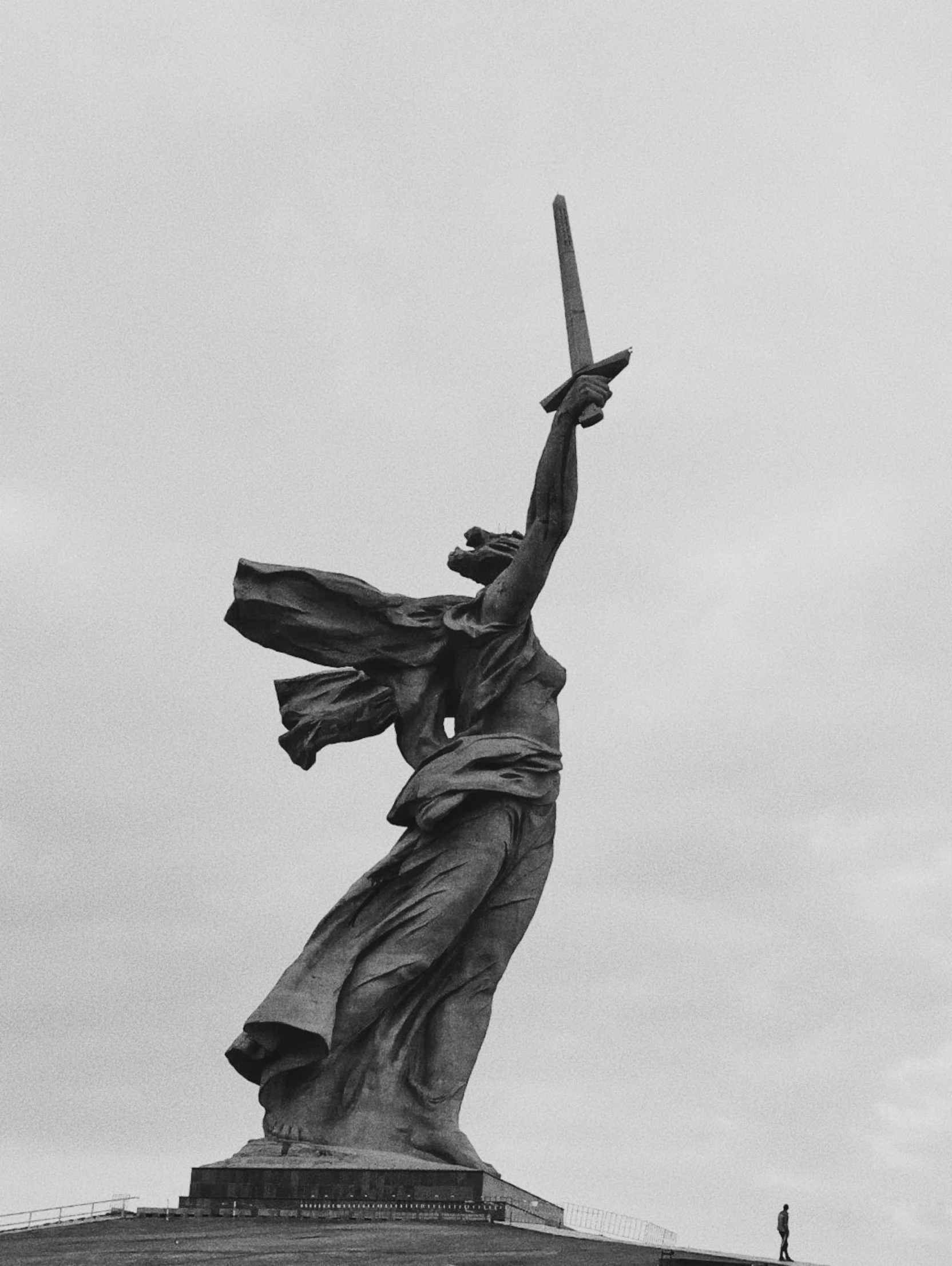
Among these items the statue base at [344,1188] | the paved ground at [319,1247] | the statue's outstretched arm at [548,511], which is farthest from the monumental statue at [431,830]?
the paved ground at [319,1247]

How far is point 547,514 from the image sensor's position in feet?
50.2

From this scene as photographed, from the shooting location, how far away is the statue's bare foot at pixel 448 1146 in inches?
574

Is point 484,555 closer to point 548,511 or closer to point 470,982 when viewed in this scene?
point 548,511

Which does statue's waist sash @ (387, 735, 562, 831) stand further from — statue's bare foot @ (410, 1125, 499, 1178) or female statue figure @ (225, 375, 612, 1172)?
statue's bare foot @ (410, 1125, 499, 1178)

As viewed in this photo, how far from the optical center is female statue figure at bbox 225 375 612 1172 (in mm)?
14922

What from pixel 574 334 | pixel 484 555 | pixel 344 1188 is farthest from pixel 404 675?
pixel 344 1188

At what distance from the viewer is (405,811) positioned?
611 inches

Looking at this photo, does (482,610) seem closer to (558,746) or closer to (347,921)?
(558,746)

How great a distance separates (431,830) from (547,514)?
253 cm

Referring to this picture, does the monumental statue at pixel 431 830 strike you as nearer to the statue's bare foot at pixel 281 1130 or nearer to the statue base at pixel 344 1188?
the statue's bare foot at pixel 281 1130

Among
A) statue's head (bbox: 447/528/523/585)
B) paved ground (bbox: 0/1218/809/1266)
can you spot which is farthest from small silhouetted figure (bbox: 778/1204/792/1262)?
statue's head (bbox: 447/528/523/585)

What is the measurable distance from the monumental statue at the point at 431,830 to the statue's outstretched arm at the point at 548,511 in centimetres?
1

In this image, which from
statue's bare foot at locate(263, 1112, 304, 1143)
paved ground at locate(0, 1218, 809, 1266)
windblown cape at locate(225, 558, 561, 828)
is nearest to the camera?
paved ground at locate(0, 1218, 809, 1266)

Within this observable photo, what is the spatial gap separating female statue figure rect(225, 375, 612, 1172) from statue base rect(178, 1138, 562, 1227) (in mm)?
375
